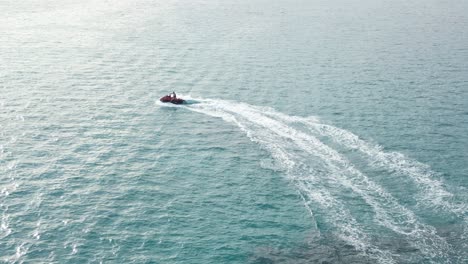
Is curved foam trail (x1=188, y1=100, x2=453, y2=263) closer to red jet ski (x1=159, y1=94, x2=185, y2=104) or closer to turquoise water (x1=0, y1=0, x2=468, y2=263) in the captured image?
turquoise water (x1=0, y1=0, x2=468, y2=263)

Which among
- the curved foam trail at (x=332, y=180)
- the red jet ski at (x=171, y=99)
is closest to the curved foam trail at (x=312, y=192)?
the curved foam trail at (x=332, y=180)

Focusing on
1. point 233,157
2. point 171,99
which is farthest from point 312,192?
point 171,99

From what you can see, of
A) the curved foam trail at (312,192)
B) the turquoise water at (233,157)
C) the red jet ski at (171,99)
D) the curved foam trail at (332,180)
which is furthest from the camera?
the red jet ski at (171,99)

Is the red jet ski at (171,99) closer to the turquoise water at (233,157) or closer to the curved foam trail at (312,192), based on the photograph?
the turquoise water at (233,157)

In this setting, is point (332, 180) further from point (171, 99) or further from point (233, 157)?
point (171, 99)

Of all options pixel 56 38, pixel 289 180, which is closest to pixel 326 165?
pixel 289 180

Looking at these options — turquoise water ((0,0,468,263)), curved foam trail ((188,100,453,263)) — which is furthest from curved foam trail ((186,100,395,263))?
turquoise water ((0,0,468,263))
